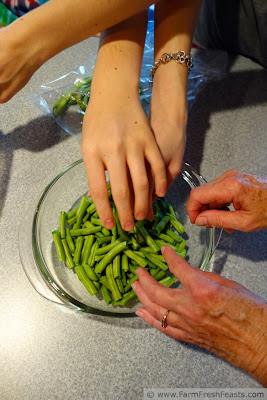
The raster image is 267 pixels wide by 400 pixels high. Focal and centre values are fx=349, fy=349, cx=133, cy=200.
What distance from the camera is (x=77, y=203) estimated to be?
141cm

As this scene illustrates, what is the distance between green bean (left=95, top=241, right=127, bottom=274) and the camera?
116 cm

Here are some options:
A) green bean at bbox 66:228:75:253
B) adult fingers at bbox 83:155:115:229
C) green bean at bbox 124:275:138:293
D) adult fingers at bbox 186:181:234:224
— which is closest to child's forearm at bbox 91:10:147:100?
adult fingers at bbox 83:155:115:229

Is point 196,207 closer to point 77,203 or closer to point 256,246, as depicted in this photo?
point 256,246

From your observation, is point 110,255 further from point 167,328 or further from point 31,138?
point 31,138

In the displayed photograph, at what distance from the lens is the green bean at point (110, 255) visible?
1157 millimetres

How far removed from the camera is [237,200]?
1.05 meters

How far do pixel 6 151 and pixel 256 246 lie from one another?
3.78ft

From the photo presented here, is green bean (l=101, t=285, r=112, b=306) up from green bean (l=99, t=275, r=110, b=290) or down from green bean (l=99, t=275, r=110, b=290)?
down

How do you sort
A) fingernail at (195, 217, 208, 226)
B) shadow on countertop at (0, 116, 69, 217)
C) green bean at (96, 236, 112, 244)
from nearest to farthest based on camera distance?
fingernail at (195, 217, 208, 226) → green bean at (96, 236, 112, 244) → shadow on countertop at (0, 116, 69, 217)

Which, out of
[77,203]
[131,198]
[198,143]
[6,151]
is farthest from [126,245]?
[6,151]

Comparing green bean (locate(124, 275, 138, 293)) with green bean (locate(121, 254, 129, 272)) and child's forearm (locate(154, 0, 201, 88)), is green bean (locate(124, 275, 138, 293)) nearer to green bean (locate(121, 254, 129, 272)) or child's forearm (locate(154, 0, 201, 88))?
green bean (locate(121, 254, 129, 272))

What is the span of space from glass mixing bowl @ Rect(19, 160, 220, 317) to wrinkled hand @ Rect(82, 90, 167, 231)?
284 millimetres

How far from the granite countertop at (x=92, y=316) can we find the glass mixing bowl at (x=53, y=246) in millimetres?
77

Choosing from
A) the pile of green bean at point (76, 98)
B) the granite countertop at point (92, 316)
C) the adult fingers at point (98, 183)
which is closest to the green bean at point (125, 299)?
the granite countertop at point (92, 316)
